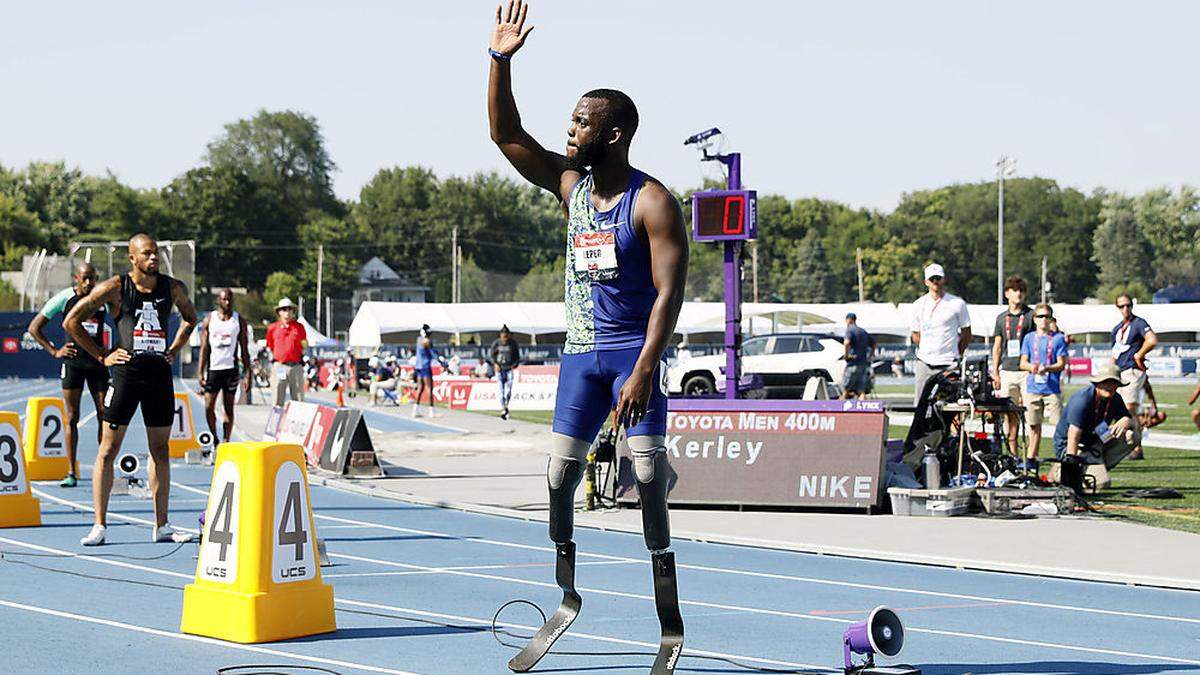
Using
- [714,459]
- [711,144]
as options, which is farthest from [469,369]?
[714,459]

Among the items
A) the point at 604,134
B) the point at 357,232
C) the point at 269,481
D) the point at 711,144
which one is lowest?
the point at 269,481

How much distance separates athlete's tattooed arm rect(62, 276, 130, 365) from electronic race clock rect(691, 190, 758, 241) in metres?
7.04

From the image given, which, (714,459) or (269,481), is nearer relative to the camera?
(269,481)

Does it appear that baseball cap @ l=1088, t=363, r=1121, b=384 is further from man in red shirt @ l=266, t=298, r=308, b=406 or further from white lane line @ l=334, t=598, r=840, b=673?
man in red shirt @ l=266, t=298, r=308, b=406

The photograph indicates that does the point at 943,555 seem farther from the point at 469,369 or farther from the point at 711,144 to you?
the point at 469,369

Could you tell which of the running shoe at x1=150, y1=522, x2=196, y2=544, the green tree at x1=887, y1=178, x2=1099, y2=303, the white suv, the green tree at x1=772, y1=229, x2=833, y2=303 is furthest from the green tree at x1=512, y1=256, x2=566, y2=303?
the running shoe at x1=150, y1=522, x2=196, y2=544

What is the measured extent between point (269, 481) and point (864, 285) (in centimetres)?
12555

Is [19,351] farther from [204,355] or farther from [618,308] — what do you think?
[618,308]

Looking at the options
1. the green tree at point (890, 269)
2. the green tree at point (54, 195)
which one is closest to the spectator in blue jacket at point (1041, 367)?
the green tree at point (890, 269)

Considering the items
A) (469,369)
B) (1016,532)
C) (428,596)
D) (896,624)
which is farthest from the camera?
(469,369)

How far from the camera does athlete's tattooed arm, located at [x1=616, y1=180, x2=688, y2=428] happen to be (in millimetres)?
5328

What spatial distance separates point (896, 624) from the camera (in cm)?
540

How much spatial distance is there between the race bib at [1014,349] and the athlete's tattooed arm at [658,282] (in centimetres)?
1098

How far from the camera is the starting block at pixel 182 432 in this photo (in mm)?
18203
